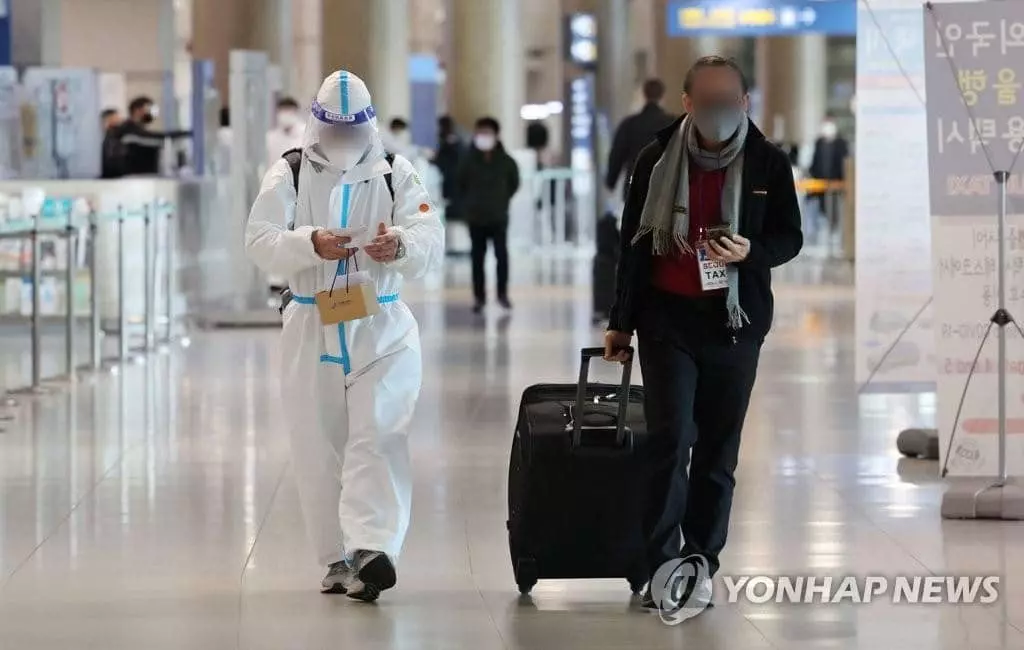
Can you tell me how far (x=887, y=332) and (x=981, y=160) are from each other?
2165 mm

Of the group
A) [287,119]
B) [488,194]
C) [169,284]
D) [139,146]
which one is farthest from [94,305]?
[139,146]

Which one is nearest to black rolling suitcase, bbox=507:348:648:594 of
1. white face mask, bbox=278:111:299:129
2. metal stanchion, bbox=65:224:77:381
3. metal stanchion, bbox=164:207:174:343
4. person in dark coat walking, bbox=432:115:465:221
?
metal stanchion, bbox=65:224:77:381

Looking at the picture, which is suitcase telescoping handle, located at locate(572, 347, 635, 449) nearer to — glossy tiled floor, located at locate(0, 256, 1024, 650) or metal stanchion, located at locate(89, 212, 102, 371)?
glossy tiled floor, located at locate(0, 256, 1024, 650)

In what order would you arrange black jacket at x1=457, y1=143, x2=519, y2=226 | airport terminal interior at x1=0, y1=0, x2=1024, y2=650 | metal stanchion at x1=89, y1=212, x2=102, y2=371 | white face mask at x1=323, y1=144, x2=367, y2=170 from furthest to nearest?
black jacket at x1=457, y1=143, x2=519, y2=226 → metal stanchion at x1=89, y1=212, x2=102, y2=371 → white face mask at x1=323, y1=144, x2=367, y2=170 → airport terminal interior at x1=0, y1=0, x2=1024, y2=650

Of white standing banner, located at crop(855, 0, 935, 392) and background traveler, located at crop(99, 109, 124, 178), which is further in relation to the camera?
background traveler, located at crop(99, 109, 124, 178)

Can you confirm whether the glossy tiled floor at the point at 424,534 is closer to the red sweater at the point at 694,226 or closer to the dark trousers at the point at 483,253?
the red sweater at the point at 694,226

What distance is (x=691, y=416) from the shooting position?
614 cm

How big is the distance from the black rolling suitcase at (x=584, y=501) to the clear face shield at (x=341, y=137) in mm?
929

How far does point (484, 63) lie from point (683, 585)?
3314 cm

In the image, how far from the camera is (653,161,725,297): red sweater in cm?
608

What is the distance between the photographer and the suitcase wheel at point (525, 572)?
634 cm

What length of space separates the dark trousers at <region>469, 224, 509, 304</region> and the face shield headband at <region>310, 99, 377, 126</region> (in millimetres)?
13183

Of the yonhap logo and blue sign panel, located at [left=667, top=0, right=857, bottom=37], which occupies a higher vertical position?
blue sign panel, located at [left=667, top=0, right=857, bottom=37]

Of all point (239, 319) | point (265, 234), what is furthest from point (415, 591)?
point (239, 319)
